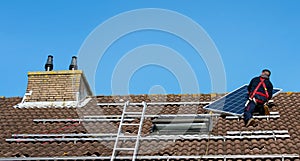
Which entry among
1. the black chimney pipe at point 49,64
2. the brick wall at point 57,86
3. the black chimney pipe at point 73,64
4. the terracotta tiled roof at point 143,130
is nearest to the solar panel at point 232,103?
the terracotta tiled roof at point 143,130

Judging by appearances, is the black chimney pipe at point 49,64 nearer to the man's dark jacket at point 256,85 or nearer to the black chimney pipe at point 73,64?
the black chimney pipe at point 73,64

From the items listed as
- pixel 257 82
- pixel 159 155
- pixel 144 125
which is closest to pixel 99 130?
pixel 144 125

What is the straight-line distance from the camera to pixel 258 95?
10.9m

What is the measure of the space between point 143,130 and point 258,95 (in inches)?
103

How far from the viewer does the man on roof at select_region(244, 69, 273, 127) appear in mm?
10633

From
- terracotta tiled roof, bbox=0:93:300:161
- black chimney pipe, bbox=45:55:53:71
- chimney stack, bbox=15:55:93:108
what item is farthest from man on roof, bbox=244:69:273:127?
black chimney pipe, bbox=45:55:53:71

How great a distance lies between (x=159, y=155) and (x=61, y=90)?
495cm

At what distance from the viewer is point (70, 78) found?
44.7 ft

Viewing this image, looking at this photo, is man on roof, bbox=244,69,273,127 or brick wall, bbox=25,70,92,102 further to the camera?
brick wall, bbox=25,70,92,102

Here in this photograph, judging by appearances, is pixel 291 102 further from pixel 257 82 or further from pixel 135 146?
pixel 135 146

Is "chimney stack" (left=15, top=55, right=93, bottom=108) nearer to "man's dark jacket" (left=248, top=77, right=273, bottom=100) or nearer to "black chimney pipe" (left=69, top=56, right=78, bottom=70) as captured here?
"black chimney pipe" (left=69, top=56, right=78, bottom=70)

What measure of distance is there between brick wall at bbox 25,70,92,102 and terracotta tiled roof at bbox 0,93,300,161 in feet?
1.72

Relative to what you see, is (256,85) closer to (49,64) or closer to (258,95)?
(258,95)

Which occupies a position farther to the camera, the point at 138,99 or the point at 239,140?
the point at 138,99
